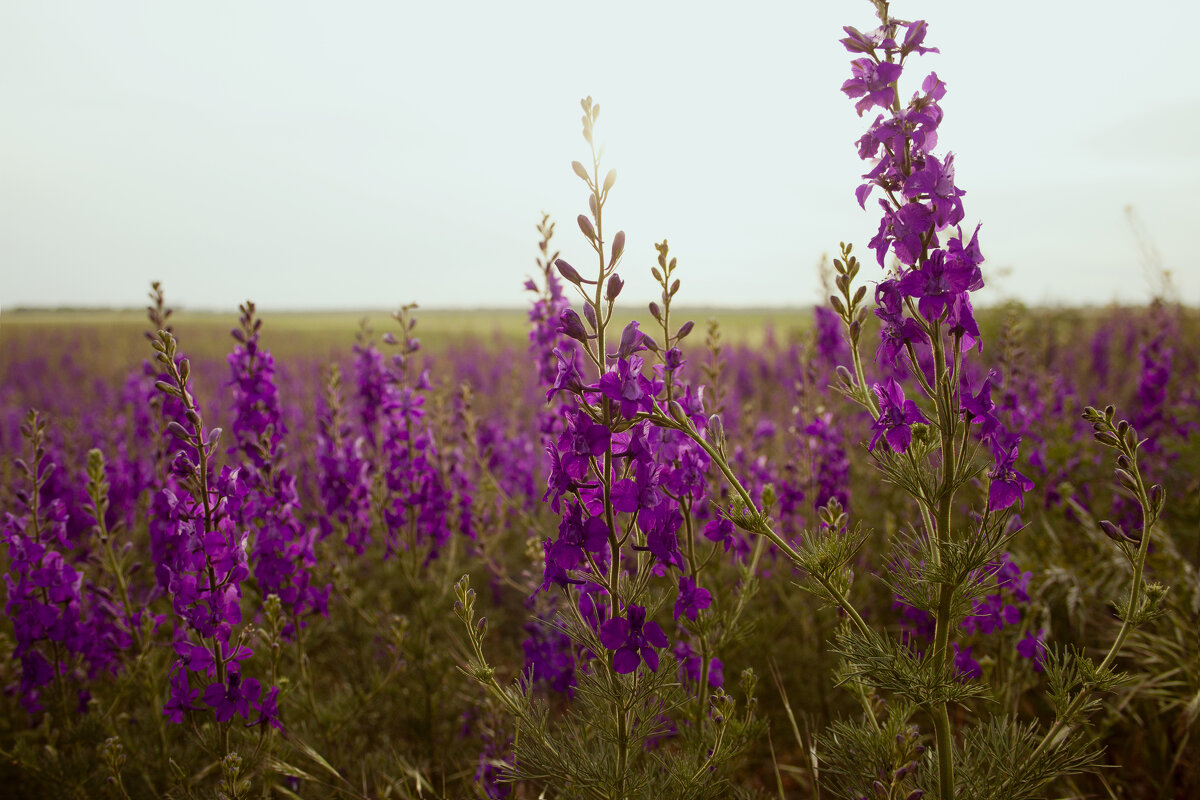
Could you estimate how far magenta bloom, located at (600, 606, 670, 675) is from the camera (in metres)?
1.85

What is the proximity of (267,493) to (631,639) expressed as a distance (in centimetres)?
258

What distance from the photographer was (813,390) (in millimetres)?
5043

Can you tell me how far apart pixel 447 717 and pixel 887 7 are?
4616 mm

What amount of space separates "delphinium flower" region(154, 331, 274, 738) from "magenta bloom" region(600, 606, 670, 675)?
154cm

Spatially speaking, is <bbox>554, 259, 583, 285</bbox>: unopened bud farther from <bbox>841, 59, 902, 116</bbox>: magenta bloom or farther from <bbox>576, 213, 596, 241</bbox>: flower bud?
<bbox>841, 59, 902, 116</bbox>: magenta bloom

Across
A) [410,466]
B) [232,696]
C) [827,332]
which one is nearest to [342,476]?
[410,466]

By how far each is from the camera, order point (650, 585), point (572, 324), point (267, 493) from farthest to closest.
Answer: point (650, 585) < point (267, 493) < point (572, 324)

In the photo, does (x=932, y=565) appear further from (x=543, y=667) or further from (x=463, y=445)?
(x=463, y=445)

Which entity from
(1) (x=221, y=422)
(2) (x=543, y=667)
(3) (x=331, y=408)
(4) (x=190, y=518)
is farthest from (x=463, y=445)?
(1) (x=221, y=422)

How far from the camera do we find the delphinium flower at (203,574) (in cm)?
248

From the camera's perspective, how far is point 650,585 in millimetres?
4223

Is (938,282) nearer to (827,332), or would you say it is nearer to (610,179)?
(610,179)

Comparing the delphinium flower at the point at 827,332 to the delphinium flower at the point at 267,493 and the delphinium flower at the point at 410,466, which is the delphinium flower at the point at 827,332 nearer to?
the delphinium flower at the point at 410,466

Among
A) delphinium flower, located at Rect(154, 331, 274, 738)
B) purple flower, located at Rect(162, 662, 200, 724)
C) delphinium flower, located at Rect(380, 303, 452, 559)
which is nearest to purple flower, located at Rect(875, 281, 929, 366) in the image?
delphinium flower, located at Rect(154, 331, 274, 738)
